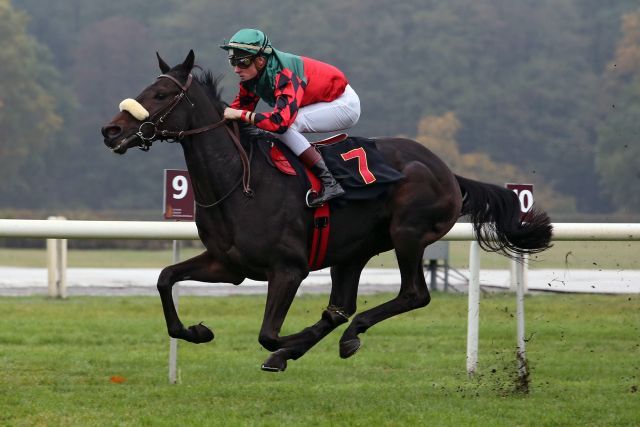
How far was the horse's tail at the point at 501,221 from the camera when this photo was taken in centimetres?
714

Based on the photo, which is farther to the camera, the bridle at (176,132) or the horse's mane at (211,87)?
the horse's mane at (211,87)

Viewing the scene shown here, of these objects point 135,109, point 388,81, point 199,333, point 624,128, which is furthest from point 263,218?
point 388,81

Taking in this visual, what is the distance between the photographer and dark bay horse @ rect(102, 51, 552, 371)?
6051 mm

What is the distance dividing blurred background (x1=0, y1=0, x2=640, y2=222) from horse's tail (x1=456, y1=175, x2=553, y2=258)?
3424 cm

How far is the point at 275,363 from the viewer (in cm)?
604

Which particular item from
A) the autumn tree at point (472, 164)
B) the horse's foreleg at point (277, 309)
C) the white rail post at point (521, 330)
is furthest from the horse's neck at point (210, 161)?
the autumn tree at point (472, 164)

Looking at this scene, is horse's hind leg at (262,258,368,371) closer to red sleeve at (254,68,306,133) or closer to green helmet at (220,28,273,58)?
red sleeve at (254,68,306,133)

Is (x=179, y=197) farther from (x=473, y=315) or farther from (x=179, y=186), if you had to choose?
(x=473, y=315)

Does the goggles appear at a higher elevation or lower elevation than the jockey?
higher

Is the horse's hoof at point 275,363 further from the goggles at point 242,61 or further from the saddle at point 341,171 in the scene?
the goggles at point 242,61

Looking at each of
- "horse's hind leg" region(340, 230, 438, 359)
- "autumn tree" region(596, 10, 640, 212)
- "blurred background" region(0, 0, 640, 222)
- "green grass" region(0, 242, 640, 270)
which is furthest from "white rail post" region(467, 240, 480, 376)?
"blurred background" region(0, 0, 640, 222)

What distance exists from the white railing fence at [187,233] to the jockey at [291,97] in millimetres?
1058

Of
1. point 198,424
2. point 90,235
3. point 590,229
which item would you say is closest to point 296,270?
point 198,424

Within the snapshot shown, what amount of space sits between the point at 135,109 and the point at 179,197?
1.65 m
